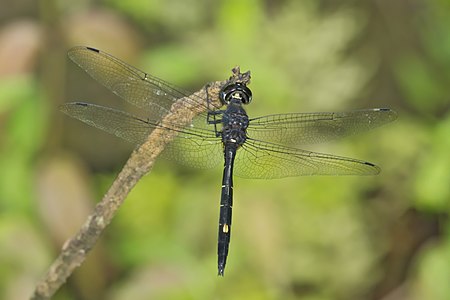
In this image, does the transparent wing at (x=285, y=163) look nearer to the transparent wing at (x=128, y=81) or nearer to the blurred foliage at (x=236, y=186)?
the transparent wing at (x=128, y=81)

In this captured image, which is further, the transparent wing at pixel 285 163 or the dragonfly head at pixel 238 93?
the transparent wing at pixel 285 163

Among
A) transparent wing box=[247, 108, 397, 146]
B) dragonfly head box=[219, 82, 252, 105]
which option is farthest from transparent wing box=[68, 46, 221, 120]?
transparent wing box=[247, 108, 397, 146]

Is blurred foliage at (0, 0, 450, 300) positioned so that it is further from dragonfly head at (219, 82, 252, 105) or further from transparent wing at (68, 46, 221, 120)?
dragonfly head at (219, 82, 252, 105)

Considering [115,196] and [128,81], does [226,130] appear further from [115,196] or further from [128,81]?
[115,196]

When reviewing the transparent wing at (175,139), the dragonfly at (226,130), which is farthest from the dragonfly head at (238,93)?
the transparent wing at (175,139)

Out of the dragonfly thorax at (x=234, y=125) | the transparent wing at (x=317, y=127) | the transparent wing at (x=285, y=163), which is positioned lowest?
the transparent wing at (x=285, y=163)

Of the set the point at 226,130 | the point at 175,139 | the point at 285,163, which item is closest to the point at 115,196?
the point at 175,139

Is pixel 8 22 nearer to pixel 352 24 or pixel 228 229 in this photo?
pixel 352 24
